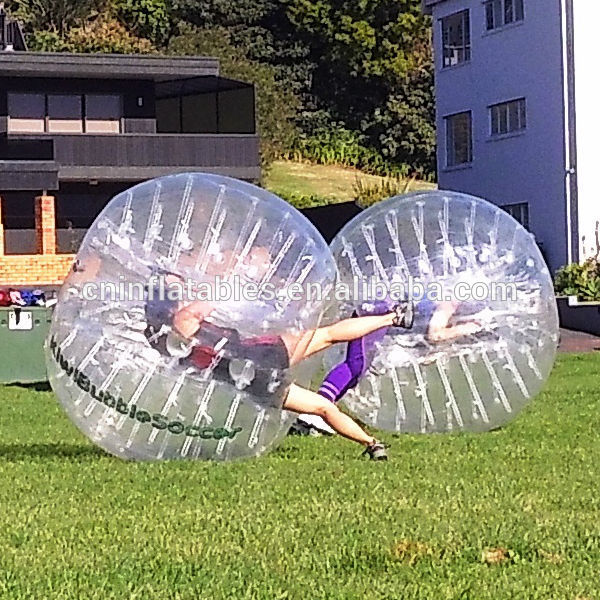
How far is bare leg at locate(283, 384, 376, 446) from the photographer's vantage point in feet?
30.5

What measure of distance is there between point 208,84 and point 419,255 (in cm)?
3003

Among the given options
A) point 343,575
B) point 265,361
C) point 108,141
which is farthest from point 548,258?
point 343,575

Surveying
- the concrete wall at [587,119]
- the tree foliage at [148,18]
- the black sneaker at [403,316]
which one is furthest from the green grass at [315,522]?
the tree foliage at [148,18]

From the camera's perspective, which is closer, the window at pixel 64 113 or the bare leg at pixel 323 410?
the bare leg at pixel 323 410

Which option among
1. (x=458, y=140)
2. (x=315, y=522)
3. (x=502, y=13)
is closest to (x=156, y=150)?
(x=458, y=140)

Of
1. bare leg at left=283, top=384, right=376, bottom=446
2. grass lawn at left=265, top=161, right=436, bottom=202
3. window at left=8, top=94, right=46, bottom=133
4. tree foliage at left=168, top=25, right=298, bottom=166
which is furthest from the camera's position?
tree foliage at left=168, top=25, right=298, bottom=166

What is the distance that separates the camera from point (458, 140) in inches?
1469

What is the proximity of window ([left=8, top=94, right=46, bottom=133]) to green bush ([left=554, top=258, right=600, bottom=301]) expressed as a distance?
14407 millimetres

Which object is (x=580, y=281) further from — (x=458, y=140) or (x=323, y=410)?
(x=323, y=410)

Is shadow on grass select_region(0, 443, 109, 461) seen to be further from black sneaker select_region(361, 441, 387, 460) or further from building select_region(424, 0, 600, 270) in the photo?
building select_region(424, 0, 600, 270)

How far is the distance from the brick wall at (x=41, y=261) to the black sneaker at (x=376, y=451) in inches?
959

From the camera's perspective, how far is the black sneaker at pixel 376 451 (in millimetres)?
9555

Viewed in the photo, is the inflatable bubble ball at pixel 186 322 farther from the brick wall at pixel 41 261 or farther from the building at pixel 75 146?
the building at pixel 75 146

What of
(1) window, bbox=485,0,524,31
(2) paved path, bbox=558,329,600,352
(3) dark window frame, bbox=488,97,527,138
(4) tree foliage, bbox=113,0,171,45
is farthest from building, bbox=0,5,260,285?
(4) tree foliage, bbox=113,0,171,45
